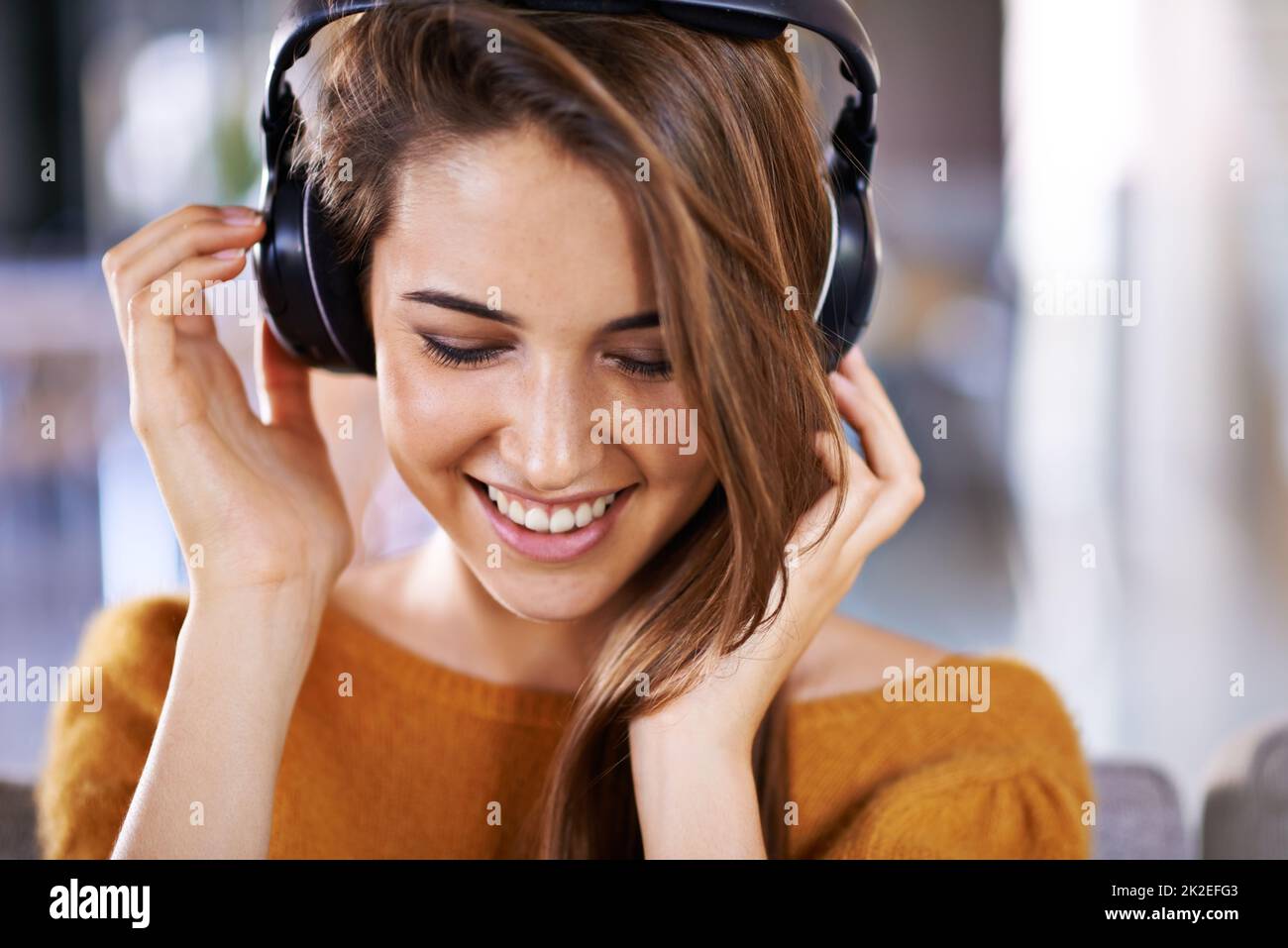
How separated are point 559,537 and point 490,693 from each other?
0.26 meters

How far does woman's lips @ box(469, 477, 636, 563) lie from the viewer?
0.81m

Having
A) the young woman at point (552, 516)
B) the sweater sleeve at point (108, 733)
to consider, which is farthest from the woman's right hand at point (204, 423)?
the sweater sleeve at point (108, 733)

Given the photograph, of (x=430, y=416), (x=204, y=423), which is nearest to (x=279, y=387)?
(x=204, y=423)

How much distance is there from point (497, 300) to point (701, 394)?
15 cm

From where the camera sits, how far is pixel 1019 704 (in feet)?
3.28

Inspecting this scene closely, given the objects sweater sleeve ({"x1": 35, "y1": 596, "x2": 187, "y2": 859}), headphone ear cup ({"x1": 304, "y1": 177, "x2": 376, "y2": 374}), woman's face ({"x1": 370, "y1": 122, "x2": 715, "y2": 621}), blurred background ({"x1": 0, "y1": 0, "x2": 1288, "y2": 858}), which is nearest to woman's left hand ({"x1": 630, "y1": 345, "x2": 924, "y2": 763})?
woman's face ({"x1": 370, "y1": 122, "x2": 715, "y2": 621})

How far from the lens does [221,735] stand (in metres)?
0.76

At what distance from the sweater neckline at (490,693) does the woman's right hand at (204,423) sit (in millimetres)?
179

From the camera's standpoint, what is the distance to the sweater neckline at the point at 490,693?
98cm

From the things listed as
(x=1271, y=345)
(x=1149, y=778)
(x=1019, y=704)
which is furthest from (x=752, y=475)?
(x=1271, y=345)

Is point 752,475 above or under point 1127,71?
under

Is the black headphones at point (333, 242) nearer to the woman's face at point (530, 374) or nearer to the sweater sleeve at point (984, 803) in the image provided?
the woman's face at point (530, 374)

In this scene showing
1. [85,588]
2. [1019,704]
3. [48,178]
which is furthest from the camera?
Answer: [85,588]
